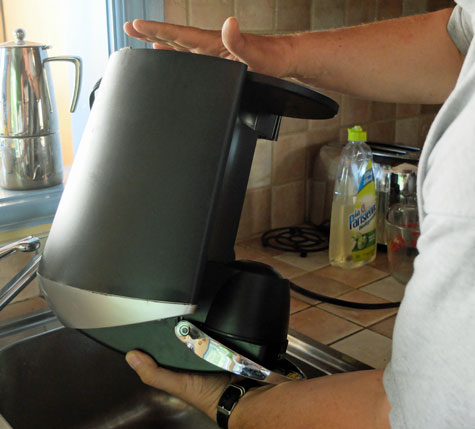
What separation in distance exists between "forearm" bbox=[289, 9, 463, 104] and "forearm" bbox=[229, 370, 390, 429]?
0.39m

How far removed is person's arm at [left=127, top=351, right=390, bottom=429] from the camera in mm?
540

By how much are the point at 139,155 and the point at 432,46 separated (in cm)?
45


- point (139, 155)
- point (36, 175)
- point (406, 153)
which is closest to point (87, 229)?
point (139, 155)

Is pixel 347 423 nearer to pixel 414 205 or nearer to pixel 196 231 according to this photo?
pixel 196 231

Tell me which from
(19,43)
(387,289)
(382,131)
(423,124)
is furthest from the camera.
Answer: (423,124)

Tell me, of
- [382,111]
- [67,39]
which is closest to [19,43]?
[67,39]

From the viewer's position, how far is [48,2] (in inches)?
46.1

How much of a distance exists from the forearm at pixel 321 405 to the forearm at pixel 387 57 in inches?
15.3

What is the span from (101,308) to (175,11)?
665 millimetres

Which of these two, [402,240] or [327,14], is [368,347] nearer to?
[402,240]

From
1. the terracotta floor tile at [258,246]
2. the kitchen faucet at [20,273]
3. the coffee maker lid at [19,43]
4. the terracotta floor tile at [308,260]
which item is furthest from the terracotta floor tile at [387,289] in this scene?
the coffee maker lid at [19,43]

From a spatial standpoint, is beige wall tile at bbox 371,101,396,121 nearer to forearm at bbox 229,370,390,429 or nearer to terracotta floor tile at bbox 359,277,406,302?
terracotta floor tile at bbox 359,277,406,302

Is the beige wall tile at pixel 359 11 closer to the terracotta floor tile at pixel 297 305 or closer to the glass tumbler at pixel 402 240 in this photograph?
the glass tumbler at pixel 402 240

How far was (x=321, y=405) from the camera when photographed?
0.57 metres
